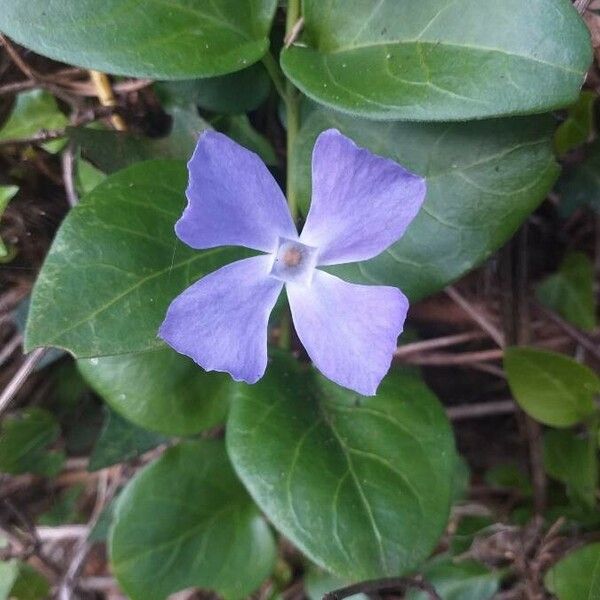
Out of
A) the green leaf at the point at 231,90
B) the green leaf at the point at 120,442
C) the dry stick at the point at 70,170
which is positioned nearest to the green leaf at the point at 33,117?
the dry stick at the point at 70,170

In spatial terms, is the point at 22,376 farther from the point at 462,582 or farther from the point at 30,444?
the point at 462,582

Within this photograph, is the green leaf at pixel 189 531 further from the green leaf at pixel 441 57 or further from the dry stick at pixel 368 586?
the green leaf at pixel 441 57

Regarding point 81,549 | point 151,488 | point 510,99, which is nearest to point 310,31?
point 510,99

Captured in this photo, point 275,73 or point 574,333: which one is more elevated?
point 275,73

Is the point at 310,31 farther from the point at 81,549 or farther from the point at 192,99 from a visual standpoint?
the point at 81,549

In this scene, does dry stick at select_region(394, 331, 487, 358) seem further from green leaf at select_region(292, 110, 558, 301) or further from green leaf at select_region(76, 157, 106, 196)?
green leaf at select_region(76, 157, 106, 196)

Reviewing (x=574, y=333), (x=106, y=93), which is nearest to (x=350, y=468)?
(x=574, y=333)
